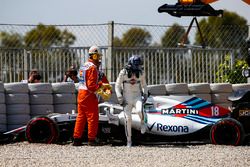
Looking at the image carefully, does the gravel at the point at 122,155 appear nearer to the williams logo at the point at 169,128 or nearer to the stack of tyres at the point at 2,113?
the williams logo at the point at 169,128

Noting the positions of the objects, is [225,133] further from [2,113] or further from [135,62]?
[2,113]

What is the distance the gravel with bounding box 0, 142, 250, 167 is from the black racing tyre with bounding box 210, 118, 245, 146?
0.80 ft

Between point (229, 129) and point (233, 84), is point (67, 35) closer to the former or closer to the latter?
point (233, 84)

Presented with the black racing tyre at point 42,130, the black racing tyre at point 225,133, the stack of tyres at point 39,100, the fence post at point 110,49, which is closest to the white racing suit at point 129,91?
the black racing tyre at point 42,130

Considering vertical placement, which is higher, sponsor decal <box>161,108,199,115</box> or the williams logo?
sponsor decal <box>161,108,199,115</box>

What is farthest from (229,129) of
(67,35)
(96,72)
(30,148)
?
(67,35)

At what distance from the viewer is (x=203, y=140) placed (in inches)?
610

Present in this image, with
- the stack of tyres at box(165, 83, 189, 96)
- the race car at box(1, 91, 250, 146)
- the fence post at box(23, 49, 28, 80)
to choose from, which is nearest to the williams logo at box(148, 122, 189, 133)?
the race car at box(1, 91, 250, 146)

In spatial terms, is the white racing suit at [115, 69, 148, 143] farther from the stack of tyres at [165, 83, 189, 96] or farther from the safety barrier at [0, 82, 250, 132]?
the stack of tyres at [165, 83, 189, 96]

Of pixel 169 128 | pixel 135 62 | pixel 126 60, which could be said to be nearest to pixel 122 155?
pixel 169 128

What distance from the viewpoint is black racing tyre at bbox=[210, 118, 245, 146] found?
15008mm

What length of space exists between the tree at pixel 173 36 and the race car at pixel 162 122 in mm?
3210

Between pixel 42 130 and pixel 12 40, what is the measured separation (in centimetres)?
305

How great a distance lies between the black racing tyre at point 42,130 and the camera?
50.1 feet
